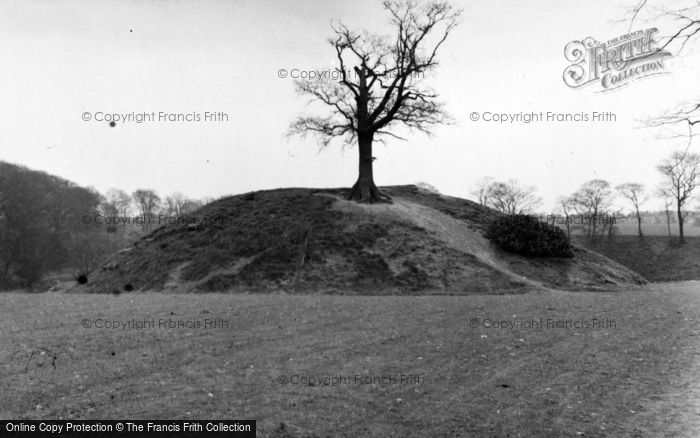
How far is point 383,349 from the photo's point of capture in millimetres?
8539

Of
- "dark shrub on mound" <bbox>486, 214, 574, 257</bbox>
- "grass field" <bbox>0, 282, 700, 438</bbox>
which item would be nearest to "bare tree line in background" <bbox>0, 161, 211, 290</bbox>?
"dark shrub on mound" <bbox>486, 214, 574, 257</bbox>

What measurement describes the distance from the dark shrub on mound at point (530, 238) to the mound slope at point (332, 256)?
0.51 m

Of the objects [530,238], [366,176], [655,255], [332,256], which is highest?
[366,176]

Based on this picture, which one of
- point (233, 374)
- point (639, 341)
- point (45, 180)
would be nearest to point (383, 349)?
point (233, 374)

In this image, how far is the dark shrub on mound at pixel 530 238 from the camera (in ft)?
79.2

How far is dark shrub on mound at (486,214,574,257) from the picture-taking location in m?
24.1

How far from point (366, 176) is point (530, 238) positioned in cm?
996

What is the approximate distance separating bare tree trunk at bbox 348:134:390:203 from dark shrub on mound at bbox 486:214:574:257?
7203 millimetres

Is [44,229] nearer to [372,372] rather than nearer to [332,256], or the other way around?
[332,256]

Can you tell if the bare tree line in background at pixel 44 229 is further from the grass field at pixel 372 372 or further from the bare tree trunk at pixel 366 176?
the grass field at pixel 372 372

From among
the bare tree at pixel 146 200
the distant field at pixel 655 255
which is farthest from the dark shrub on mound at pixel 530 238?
the bare tree at pixel 146 200

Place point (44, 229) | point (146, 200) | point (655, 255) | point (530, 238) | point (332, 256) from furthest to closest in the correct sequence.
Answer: point (146, 200) < point (655, 255) < point (44, 229) < point (530, 238) < point (332, 256)

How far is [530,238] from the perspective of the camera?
80.4 ft

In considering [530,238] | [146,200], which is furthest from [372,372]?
[146,200]
